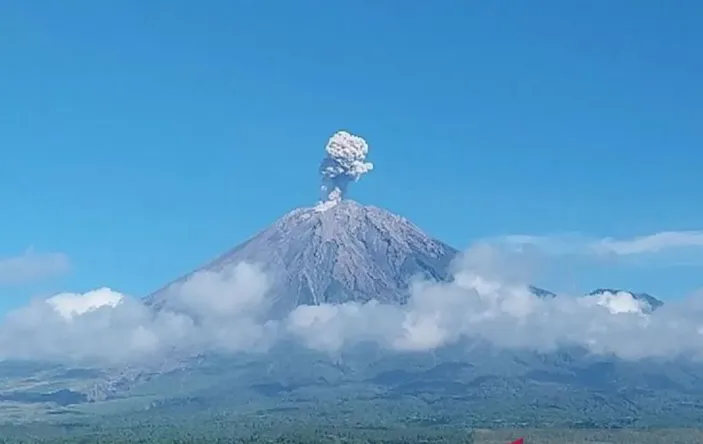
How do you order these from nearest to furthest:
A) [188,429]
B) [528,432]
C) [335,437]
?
1. [335,437]
2. [528,432]
3. [188,429]

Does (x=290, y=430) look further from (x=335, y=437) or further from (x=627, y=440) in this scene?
(x=627, y=440)

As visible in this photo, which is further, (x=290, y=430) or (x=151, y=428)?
(x=151, y=428)

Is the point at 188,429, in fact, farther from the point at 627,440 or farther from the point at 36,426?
the point at 627,440

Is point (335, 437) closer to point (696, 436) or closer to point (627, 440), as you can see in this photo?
point (627, 440)

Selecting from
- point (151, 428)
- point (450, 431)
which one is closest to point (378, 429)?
point (450, 431)

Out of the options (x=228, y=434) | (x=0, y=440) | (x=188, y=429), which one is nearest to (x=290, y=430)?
(x=228, y=434)

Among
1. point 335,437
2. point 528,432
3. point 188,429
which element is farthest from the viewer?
point 188,429

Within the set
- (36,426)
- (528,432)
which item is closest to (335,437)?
(528,432)

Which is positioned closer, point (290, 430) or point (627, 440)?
point (627, 440)
